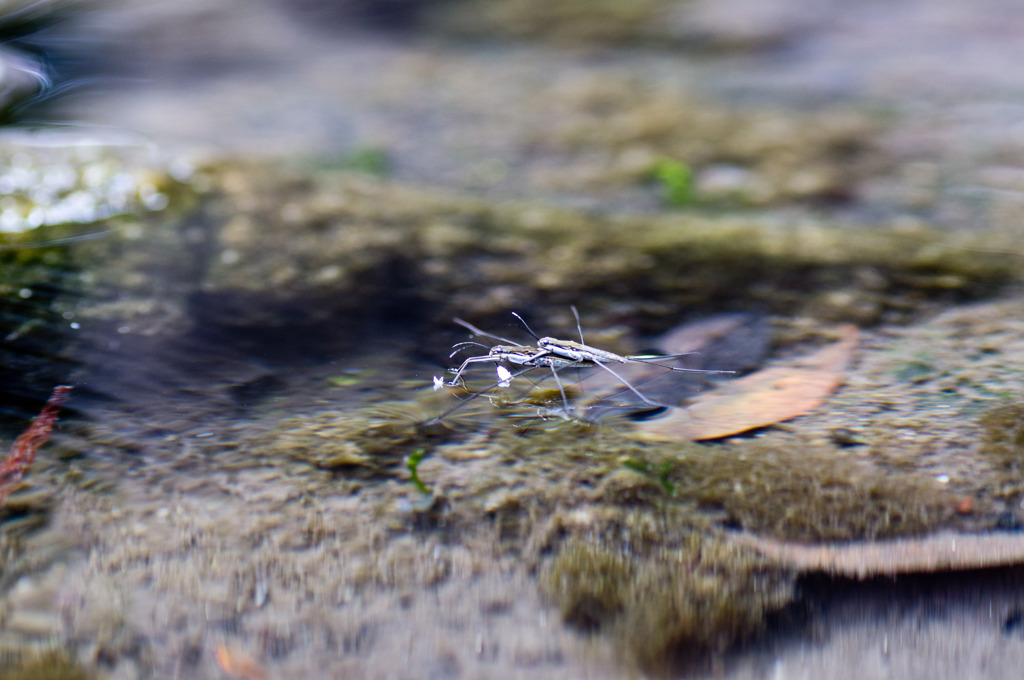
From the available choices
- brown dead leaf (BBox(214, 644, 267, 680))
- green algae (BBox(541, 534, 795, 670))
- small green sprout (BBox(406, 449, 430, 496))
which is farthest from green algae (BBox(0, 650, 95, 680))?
green algae (BBox(541, 534, 795, 670))

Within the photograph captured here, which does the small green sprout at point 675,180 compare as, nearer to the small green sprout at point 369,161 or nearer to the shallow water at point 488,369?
the shallow water at point 488,369

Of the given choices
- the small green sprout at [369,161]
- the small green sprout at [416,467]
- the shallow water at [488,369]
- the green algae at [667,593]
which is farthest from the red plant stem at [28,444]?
the small green sprout at [369,161]

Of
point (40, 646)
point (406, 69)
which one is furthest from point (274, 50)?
point (40, 646)

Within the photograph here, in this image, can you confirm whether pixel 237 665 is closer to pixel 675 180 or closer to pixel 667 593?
pixel 667 593

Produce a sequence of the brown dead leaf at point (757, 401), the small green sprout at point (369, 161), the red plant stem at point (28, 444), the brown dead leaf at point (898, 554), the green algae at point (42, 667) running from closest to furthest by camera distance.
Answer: the green algae at point (42, 667), the brown dead leaf at point (898, 554), the red plant stem at point (28, 444), the brown dead leaf at point (757, 401), the small green sprout at point (369, 161)

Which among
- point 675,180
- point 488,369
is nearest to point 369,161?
point 675,180
